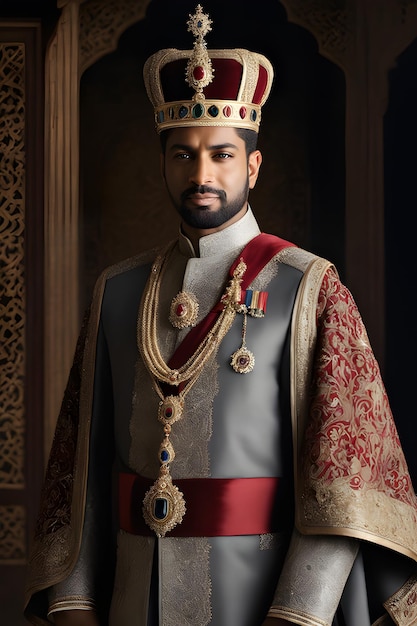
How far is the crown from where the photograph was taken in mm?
2426

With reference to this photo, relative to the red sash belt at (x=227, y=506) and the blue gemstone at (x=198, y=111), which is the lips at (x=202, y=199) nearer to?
the blue gemstone at (x=198, y=111)

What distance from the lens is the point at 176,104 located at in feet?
8.03

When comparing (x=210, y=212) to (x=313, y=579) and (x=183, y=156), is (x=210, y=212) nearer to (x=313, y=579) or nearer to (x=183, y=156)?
(x=183, y=156)

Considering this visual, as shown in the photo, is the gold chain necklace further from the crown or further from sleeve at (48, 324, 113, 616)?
the crown

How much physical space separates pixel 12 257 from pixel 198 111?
238cm

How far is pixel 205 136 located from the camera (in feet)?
7.92

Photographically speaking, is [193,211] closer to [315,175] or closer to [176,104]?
[176,104]

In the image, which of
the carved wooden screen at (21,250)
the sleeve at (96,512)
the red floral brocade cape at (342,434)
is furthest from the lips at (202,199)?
the carved wooden screen at (21,250)

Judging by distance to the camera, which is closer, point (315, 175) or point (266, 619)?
point (266, 619)

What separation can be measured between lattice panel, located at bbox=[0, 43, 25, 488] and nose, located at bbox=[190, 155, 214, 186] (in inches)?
93.1

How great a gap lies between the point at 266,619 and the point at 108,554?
1.39 ft

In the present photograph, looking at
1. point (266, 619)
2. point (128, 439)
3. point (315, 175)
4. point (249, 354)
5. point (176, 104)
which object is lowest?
point (266, 619)

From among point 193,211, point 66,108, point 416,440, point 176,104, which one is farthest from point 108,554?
point 66,108

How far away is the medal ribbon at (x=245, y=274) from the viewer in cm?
240
